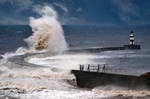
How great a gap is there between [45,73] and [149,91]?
11.3 meters

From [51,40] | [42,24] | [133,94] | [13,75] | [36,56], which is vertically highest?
[42,24]

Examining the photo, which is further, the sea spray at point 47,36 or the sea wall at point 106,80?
the sea spray at point 47,36

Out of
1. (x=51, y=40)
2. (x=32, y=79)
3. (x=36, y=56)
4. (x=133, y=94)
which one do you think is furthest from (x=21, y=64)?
(x=51, y=40)

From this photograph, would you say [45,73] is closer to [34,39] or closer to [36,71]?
[36,71]

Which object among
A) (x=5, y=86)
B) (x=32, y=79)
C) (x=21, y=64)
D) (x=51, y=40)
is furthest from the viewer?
(x=51, y=40)

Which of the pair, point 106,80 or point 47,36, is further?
point 47,36

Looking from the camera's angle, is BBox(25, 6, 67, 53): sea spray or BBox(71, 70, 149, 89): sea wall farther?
A: BBox(25, 6, 67, 53): sea spray

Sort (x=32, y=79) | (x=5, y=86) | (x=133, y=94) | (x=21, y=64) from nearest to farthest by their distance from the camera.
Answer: (x=133, y=94), (x=5, y=86), (x=32, y=79), (x=21, y=64)

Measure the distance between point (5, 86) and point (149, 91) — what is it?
41.0 ft

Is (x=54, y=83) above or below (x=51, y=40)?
below

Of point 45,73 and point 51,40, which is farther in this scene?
point 51,40

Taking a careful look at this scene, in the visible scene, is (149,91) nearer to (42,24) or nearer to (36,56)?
(36,56)

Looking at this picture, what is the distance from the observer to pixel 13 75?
33.1m

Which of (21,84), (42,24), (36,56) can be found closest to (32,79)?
(21,84)
